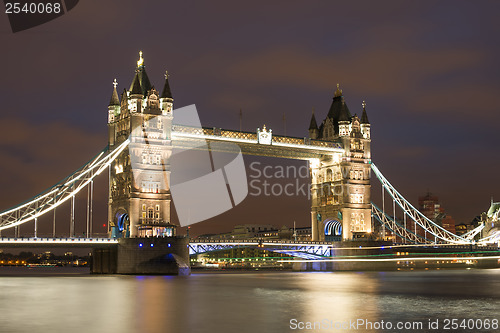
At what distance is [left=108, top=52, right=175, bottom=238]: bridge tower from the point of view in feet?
210

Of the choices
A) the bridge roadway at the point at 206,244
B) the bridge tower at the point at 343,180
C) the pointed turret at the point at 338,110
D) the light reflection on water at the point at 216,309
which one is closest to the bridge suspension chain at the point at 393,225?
the bridge tower at the point at 343,180

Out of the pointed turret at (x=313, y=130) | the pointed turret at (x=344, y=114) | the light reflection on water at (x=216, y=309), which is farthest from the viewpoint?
the pointed turret at (x=313, y=130)

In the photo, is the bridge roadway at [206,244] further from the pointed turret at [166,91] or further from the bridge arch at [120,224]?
the pointed turret at [166,91]

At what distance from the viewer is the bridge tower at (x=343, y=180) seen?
80375 mm

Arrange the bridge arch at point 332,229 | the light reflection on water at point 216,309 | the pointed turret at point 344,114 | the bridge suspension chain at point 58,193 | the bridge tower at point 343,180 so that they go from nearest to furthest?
the light reflection on water at point 216,309 < the bridge suspension chain at point 58,193 < the bridge tower at point 343,180 < the pointed turret at point 344,114 < the bridge arch at point 332,229

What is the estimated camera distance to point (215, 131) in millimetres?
68750

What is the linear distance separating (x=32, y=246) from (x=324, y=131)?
1618 inches

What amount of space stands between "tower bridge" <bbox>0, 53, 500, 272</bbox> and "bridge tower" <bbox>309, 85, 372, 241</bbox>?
0.41ft

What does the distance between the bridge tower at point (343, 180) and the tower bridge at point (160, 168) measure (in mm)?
125

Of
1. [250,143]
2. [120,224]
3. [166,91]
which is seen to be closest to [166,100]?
[166,91]

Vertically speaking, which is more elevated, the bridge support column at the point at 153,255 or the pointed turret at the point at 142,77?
the pointed turret at the point at 142,77

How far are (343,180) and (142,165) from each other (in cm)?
2693

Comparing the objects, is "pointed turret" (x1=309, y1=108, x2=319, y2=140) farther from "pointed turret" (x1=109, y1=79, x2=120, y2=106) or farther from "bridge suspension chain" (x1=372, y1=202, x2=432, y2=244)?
"pointed turret" (x1=109, y1=79, x2=120, y2=106)

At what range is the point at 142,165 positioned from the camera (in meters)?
64.8
